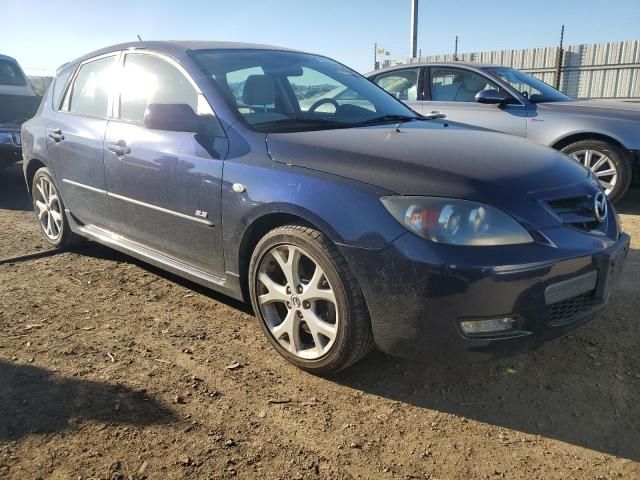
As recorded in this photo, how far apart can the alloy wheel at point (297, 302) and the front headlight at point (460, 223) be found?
53 cm

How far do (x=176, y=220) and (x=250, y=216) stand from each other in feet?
2.26

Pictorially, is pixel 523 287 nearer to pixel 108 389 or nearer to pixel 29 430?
pixel 108 389

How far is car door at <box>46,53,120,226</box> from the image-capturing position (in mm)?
3938

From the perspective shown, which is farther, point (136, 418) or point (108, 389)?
point (108, 389)

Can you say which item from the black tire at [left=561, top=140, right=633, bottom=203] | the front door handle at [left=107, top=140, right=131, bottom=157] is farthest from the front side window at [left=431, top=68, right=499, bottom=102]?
the front door handle at [left=107, top=140, right=131, bottom=157]

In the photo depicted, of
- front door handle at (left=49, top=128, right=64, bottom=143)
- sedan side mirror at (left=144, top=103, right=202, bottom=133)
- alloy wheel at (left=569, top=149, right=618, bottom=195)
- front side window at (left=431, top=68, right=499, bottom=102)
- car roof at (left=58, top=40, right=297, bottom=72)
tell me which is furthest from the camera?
front side window at (left=431, top=68, right=499, bottom=102)

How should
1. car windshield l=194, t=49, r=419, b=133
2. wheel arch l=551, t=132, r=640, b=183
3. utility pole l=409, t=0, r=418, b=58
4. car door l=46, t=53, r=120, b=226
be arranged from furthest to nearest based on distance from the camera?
utility pole l=409, t=0, r=418, b=58 < wheel arch l=551, t=132, r=640, b=183 < car door l=46, t=53, r=120, b=226 < car windshield l=194, t=49, r=419, b=133

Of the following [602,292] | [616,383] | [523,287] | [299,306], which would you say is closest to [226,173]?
[299,306]

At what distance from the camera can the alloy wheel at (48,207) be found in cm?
476

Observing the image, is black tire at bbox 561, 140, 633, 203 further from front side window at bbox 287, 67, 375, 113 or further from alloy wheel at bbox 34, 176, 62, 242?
alloy wheel at bbox 34, 176, 62, 242

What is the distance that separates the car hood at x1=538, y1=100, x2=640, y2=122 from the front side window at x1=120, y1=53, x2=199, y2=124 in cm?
→ 430

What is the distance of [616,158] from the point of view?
5.74 meters

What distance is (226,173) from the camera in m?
2.93

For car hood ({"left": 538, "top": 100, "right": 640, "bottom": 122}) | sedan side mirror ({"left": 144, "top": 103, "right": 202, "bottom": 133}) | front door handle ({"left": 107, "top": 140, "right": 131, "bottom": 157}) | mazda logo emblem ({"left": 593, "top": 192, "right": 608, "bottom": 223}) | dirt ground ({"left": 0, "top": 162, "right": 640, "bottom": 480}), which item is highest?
sedan side mirror ({"left": 144, "top": 103, "right": 202, "bottom": 133})
